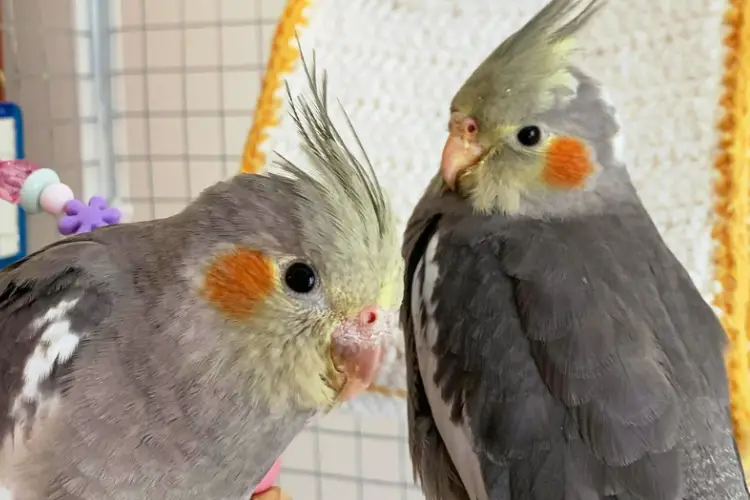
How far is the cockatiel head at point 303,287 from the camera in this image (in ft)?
1.91

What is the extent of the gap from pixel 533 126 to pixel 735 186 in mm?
270

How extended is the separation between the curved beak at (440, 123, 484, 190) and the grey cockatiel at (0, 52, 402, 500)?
321 millimetres

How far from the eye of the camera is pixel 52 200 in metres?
0.76

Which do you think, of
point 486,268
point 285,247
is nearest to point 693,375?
point 486,268

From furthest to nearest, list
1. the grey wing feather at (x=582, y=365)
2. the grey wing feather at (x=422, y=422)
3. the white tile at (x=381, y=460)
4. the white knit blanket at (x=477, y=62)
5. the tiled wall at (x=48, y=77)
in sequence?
the white tile at (x=381, y=460)
the tiled wall at (x=48, y=77)
the white knit blanket at (x=477, y=62)
the grey wing feather at (x=422, y=422)
the grey wing feather at (x=582, y=365)

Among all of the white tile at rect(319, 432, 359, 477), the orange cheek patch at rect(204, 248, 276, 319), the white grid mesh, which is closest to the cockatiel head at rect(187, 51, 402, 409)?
the orange cheek patch at rect(204, 248, 276, 319)

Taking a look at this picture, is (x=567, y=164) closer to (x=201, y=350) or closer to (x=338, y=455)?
(x=201, y=350)

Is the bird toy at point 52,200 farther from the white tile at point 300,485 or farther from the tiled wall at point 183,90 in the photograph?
the white tile at point 300,485

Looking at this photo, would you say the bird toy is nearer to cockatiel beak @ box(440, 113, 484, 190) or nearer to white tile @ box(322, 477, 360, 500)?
cockatiel beak @ box(440, 113, 484, 190)

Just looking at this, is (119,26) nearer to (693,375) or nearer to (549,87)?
(549,87)

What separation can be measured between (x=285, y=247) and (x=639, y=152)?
2.15 ft

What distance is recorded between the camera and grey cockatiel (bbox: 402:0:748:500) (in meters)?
0.73

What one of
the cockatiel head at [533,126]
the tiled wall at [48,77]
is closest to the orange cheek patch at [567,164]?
the cockatiel head at [533,126]

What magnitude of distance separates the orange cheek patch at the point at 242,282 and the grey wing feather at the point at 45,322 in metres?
0.10
